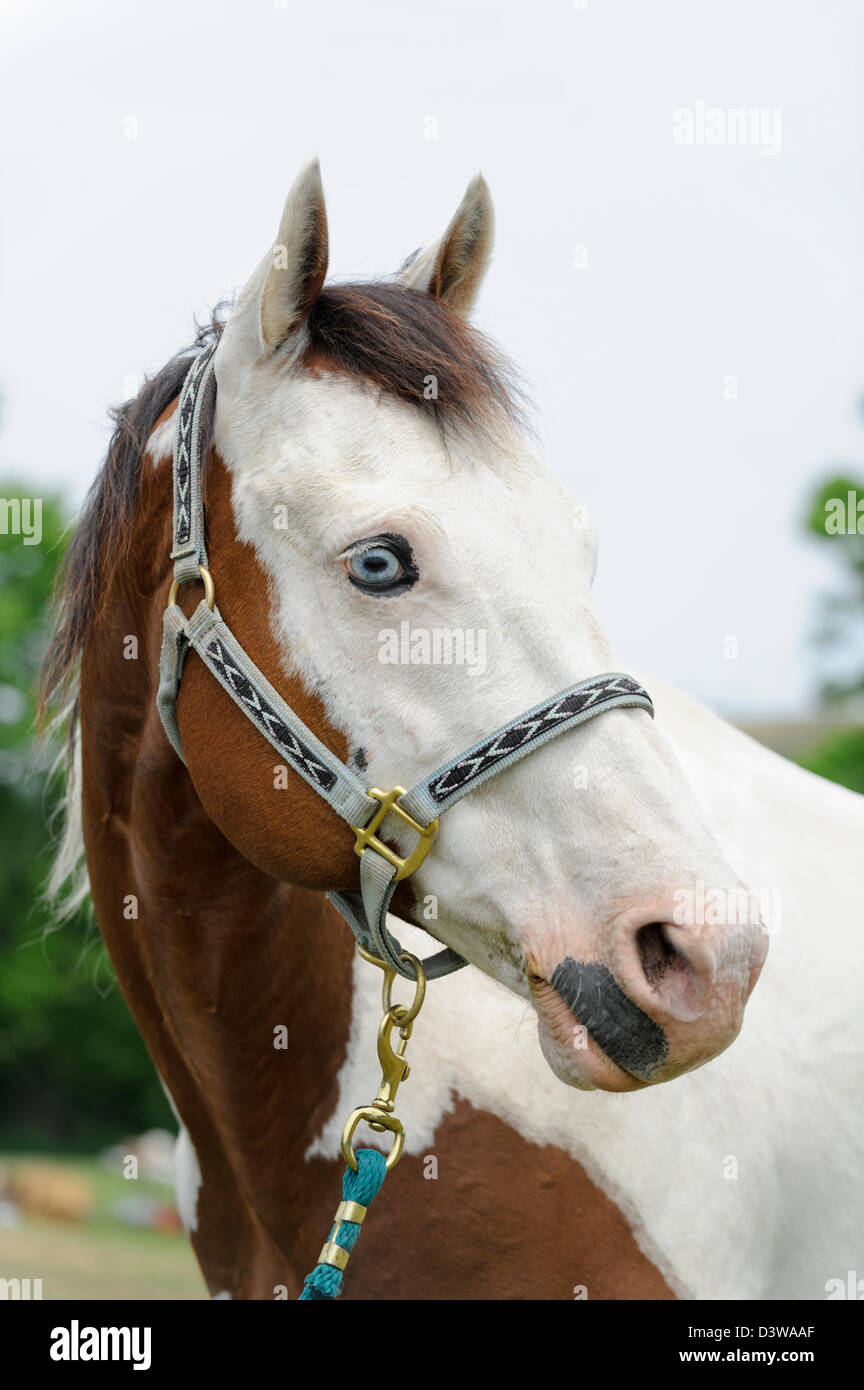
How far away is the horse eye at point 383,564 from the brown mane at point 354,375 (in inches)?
13.2

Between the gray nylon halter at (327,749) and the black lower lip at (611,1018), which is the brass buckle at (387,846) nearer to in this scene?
the gray nylon halter at (327,749)

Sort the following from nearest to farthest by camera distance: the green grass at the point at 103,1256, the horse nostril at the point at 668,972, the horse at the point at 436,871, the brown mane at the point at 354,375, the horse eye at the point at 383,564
Answer: 1. the horse nostril at the point at 668,972
2. the horse at the point at 436,871
3. the horse eye at the point at 383,564
4. the brown mane at the point at 354,375
5. the green grass at the point at 103,1256

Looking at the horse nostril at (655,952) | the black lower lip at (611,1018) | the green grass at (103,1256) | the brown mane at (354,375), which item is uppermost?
the brown mane at (354,375)

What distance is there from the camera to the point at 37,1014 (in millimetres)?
35562

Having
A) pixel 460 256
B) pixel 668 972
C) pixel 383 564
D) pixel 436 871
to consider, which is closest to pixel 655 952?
pixel 668 972

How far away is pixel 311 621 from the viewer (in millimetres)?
2496

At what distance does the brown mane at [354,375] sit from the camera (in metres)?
2.61

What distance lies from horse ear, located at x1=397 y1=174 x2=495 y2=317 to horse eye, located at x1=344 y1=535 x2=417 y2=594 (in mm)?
1013

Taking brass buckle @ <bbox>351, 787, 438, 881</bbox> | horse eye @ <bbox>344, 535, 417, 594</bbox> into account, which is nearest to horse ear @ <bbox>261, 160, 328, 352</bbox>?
horse eye @ <bbox>344, 535, 417, 594</bbox>

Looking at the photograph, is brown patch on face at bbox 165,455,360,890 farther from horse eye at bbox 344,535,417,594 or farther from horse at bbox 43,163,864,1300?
horse eye at bbox 344,535,417,594

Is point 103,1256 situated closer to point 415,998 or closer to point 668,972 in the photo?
point 415,998

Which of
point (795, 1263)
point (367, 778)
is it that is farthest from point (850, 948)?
point (367, 778)

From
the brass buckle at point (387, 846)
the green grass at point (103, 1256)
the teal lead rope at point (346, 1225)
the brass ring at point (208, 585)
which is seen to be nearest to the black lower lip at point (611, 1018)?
the brass buckle at point (387, 846)
